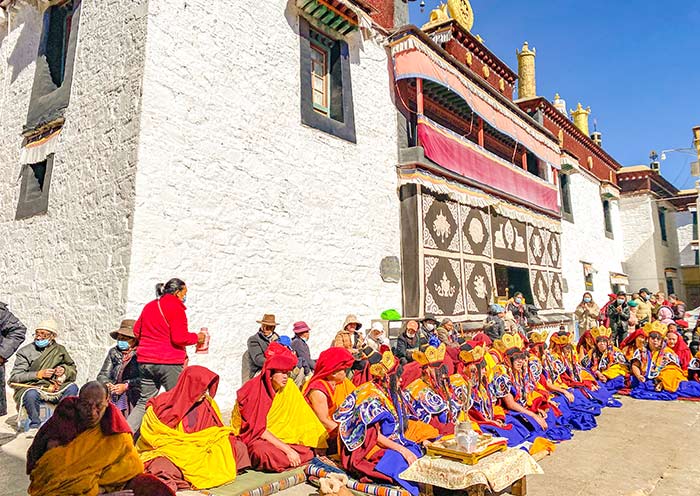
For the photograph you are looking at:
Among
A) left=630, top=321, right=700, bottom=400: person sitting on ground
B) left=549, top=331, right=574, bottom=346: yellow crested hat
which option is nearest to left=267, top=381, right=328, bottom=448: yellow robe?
left=549, top=331, right=574, bottom=346: yellow crested hat

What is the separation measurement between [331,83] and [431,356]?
5.48 metres

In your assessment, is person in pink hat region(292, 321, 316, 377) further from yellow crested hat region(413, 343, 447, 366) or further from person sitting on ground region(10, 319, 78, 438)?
person sitting on ground region(10, 319, 78, 438)

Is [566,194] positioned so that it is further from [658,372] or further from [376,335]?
[376,335]

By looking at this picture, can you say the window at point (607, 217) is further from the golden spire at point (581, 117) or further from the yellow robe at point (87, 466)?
the yellow robe at point (87, 466)

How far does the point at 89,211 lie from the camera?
20.0 feet

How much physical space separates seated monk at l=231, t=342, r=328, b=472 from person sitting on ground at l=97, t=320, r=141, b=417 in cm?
94

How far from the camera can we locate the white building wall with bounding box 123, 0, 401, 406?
5.68 metres

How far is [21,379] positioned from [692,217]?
29475 millimetres

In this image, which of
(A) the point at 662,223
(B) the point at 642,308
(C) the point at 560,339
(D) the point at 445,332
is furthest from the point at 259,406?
(A) the point at 662,223

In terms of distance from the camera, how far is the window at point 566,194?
1642 cm

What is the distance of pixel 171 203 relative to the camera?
5.66 meters

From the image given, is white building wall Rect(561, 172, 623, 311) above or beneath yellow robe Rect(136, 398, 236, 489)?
above

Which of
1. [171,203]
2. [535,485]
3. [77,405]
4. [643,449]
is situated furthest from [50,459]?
[643,449]

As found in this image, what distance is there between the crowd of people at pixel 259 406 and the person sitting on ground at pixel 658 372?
1.52 meters
